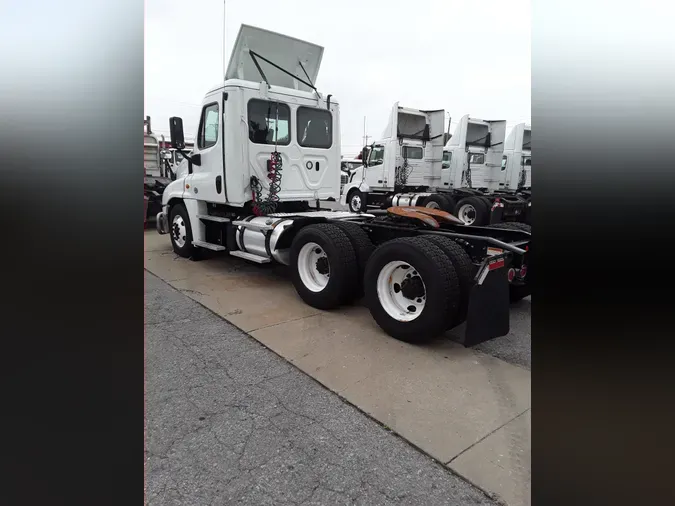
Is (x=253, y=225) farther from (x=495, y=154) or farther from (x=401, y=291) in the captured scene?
(x=495, y=154)

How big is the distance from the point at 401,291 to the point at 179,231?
534cm

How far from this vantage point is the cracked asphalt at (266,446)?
7.40 ft

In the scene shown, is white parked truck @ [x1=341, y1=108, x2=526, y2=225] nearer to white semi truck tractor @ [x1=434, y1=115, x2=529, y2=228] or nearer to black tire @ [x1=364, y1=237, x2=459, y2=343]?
white semi truck tractor @ [x1=434, y1=115, x2=529, y2=228]

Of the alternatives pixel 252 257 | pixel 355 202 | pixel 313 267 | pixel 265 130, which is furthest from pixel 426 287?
pixel 355 202

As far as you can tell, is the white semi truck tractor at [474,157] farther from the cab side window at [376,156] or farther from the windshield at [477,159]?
the cab side window at [376,156]

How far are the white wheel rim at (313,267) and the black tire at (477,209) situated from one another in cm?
761

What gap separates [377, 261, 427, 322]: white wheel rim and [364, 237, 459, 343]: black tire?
5 centimetres

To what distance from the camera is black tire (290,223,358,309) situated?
4.95 metres

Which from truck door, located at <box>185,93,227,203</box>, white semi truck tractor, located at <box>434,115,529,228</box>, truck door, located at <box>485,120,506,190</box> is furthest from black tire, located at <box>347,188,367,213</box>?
truck door, located at <box>185,93,227,203</box>

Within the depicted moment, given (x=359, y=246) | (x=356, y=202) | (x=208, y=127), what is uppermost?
(x=208, y=127)

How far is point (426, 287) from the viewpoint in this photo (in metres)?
3.98
